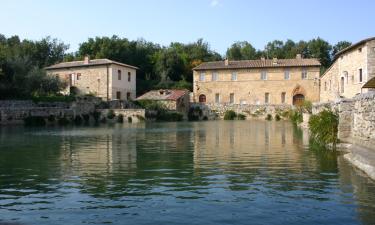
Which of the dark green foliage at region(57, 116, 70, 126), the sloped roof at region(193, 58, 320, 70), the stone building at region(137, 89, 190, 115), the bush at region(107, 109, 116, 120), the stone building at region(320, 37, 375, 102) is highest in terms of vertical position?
the sloped roof at region(193, 58, 320, 70)

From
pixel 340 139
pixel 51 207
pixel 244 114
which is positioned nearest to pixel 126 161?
pixel 51 207

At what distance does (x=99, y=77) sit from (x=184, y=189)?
4695 centimetres

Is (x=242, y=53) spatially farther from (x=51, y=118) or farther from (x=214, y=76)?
(x=51, y=118)

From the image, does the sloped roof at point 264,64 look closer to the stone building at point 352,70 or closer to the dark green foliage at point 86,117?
the stone building at point 352,70

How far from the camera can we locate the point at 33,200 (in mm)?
8602

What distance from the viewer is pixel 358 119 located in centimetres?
1631

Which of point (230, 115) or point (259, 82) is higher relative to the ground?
point (259, 82)

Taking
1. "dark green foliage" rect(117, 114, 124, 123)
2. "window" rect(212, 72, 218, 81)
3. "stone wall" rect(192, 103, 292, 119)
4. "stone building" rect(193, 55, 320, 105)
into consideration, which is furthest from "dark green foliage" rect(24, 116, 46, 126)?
"window" rect(212, 72, 218, 81)

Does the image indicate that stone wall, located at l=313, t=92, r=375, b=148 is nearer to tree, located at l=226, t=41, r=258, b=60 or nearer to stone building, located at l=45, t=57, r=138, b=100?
stone building, located at l=45, t=57, r=138, b=100

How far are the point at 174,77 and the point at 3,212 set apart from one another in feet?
206

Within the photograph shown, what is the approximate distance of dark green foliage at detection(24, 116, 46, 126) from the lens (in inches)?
1571

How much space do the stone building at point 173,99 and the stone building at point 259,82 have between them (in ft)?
11.3

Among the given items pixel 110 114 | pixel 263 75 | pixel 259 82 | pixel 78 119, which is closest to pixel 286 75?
pixel 263 75

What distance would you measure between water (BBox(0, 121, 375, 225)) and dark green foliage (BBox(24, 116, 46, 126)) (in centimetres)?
2459
